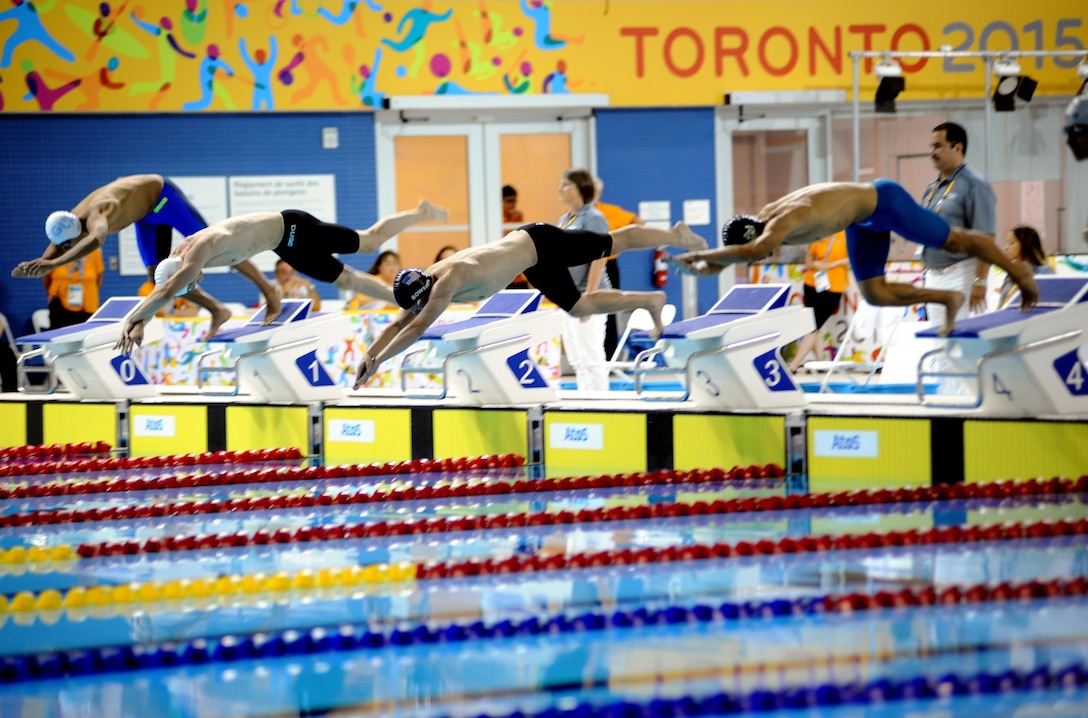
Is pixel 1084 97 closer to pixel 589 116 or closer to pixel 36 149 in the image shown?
pixel 589 116

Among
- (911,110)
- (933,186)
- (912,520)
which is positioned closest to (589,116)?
(911,110)

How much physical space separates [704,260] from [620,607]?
2.46m

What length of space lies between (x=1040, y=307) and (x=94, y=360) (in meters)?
6.48

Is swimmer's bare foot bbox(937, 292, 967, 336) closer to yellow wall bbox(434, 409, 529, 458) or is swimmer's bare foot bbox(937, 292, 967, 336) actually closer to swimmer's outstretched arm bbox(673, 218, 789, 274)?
swimmer's outstretched arm bbox(673, 218, 789, 274)

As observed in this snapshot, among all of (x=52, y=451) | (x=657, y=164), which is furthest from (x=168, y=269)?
(x=657, y=164)

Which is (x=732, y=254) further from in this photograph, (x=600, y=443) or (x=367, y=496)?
(x=367, y=496)

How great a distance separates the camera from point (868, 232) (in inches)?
285

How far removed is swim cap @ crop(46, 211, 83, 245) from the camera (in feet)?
28.9

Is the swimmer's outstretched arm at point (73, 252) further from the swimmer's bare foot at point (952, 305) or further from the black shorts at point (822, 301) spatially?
the black shorts at point (822, 301)

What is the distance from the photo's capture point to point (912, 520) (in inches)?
226

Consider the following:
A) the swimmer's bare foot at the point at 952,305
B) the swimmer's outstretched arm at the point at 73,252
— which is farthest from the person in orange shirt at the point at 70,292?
the swimmer's bare foot at the point at 952,305

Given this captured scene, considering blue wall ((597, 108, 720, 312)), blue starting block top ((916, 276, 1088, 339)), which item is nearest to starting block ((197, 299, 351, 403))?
blue starting block top ((916, 276, 1088, 339))

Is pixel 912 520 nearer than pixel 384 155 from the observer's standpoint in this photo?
Yes

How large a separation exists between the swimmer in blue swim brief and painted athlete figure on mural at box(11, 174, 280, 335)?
12.5ft
